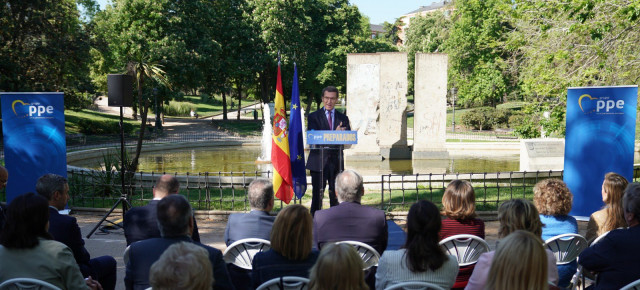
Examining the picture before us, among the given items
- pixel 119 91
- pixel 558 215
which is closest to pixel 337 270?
pixel 558 215

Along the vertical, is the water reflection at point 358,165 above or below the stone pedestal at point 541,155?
below

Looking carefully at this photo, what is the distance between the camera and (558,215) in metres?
4.71

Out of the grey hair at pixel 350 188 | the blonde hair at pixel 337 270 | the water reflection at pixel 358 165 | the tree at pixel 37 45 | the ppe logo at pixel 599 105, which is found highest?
the tree at pixel 37 45

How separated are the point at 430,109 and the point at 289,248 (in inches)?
613

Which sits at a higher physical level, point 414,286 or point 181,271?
point 181,271

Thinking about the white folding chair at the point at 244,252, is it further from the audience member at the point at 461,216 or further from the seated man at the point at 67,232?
the audience member at the point at 461,216

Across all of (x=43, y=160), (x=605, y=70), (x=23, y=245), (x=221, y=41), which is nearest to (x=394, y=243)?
(x=23, y=245)

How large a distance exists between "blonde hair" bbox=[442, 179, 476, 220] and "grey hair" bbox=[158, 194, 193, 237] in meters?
2.16

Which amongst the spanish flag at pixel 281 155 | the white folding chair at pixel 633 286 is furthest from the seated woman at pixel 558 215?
the spanish flag at pixel 281 155

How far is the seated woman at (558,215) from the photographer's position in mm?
4637

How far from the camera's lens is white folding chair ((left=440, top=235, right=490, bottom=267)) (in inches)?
168

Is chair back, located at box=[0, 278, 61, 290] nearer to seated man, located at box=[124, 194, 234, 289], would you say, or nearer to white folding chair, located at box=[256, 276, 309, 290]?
seated man, located at box=[124, 194, 234, 289]

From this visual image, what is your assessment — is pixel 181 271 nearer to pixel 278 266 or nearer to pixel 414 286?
pixel 278 266

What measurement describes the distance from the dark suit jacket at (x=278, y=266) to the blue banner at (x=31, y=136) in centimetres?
625
